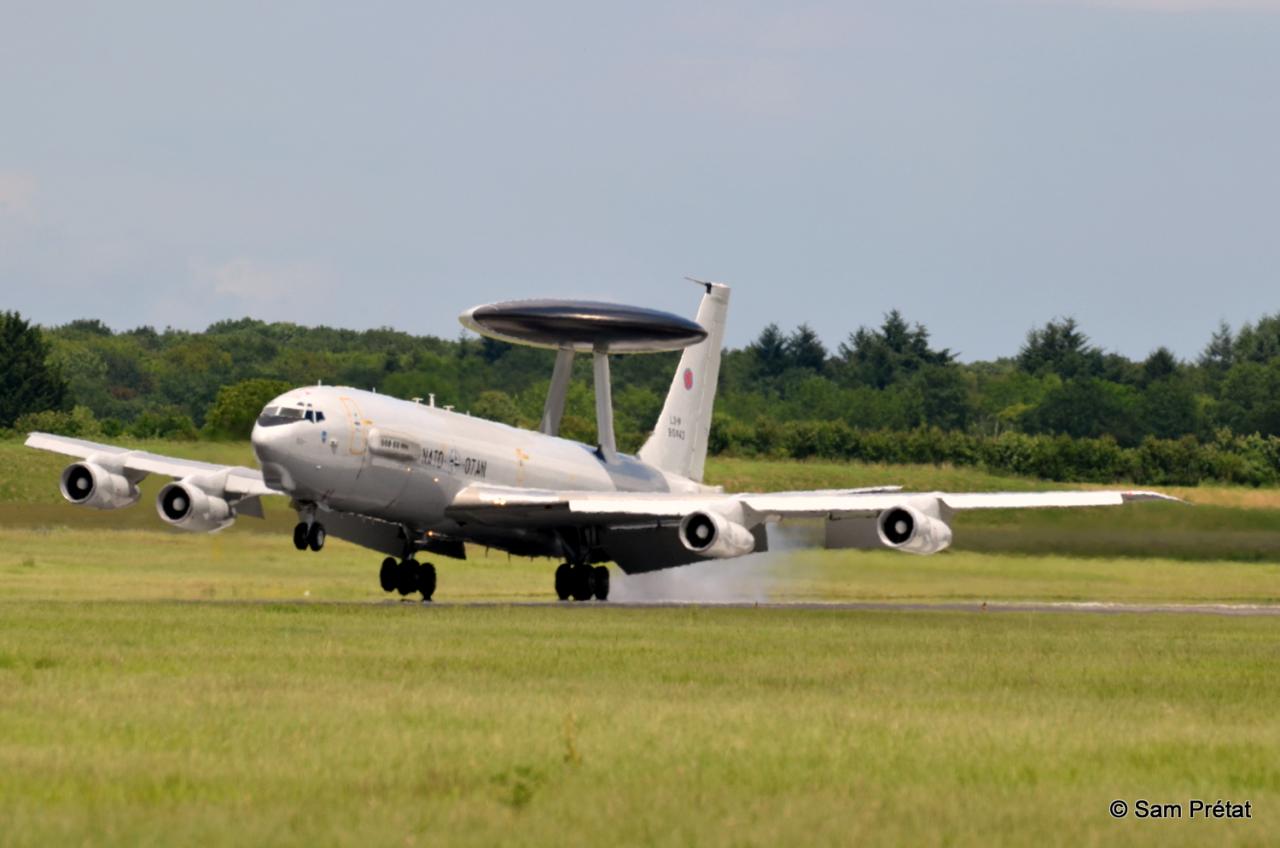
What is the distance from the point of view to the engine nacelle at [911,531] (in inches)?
1921

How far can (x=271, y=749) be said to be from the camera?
64.4 ft

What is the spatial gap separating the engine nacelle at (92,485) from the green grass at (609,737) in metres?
15.5

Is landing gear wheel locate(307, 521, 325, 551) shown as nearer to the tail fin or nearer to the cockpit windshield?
the cockpit windshield

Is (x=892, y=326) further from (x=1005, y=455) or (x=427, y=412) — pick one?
(x=427, y=412)

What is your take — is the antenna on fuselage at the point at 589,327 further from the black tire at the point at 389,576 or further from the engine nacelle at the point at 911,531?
the engine nacelle at the point at 911,531

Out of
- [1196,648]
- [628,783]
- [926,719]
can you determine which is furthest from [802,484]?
[628,783]

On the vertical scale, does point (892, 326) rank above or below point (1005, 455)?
above

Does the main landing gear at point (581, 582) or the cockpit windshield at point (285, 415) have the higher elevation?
the cockpit windshield at point (285, 415)

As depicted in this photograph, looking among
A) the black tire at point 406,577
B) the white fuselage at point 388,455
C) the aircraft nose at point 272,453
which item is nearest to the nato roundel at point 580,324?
the white fuselage at point 388,455

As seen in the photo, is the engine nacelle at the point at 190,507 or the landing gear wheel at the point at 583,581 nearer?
the engine nacelle at the point at 190,507

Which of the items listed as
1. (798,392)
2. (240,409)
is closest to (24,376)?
(240,409)

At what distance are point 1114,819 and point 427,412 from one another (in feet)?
126

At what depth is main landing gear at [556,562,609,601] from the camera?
2233 inches

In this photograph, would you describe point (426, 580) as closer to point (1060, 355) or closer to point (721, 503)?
point (721, 503)
